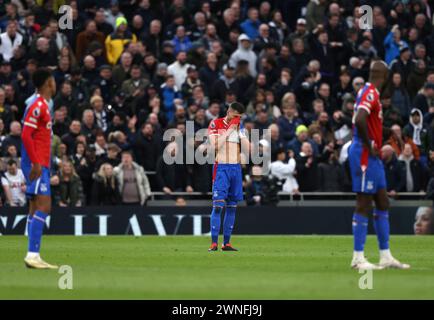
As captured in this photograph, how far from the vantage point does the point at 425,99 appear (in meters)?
30.8

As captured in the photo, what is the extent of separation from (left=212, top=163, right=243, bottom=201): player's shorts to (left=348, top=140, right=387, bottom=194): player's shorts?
533 cm

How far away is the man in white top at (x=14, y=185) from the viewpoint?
26953mm

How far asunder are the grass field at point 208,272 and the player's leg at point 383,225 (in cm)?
36

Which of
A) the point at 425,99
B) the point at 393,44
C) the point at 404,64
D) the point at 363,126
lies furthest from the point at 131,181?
the point at 363,126

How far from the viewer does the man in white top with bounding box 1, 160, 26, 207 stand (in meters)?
27.0

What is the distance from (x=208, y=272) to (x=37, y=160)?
283 cm

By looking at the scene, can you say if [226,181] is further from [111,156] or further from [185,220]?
[111,156]

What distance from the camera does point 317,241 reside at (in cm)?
2377

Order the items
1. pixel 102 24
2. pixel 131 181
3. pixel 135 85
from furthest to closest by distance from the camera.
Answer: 1. pixel 102 24
2. pixel 135 85
3. pixel 131 181

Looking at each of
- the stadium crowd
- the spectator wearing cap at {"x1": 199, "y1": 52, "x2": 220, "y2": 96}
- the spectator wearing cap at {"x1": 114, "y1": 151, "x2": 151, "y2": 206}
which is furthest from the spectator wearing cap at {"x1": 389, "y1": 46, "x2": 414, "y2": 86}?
the spectator wearing cap at {"x1": 114, "y1": 151, "x2": 151, "y2": 206}

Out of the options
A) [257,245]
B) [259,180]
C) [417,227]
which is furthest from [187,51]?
[257,245]

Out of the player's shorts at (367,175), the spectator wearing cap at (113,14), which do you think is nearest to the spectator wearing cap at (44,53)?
the spectator wearing cap at (113,14)

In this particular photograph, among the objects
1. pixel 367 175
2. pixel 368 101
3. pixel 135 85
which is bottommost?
pixel 367 175
